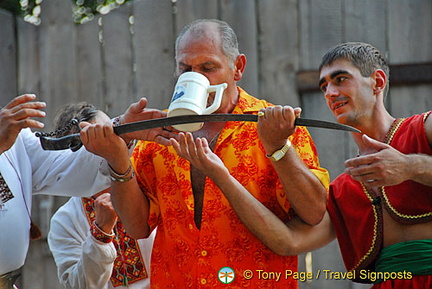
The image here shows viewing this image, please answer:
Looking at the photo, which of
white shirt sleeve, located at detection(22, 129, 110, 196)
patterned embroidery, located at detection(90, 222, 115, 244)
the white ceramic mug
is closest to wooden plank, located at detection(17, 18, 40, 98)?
white shirt sleeve, located at detection(22, 129, 110, 196)

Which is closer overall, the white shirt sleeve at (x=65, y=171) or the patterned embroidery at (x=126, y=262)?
the white shirt sleeve at (x=65, y=171)

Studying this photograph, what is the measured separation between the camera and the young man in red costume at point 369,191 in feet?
8.27

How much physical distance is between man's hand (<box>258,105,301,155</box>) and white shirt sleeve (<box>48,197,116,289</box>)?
909mm

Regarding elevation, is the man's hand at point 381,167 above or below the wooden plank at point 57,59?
below

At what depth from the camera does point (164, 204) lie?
2.81 m

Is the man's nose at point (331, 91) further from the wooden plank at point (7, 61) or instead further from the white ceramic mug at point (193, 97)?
the wooden plank at point (7, 61)

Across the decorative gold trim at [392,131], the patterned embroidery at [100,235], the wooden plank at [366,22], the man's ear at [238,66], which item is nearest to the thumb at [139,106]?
the man's ear at [238,66]

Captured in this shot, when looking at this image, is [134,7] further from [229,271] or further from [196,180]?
[229,271]

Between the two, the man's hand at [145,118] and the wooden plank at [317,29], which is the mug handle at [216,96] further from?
the wooden plank at [317,29]

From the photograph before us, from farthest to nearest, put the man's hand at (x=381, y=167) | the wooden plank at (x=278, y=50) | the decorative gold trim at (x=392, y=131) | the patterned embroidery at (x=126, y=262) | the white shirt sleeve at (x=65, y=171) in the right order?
the wooden plank at (x=278, y=50) < the patterned embroidery at (x=126, y=262) < the white shirt sleeve at (x=65, y=171) < the decorative gold trim at (x=392, y=131) < the man's hand at (x=381, y=167)

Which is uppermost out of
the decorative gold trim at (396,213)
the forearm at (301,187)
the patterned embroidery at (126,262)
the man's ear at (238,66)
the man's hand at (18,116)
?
the man's ear at (238,66)

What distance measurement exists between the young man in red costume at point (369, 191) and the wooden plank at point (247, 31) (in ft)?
3.03

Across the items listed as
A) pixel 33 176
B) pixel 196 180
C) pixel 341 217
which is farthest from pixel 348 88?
pixel 33 176

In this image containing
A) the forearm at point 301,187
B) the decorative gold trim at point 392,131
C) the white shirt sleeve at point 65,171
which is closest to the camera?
the forearm at point 301,187
